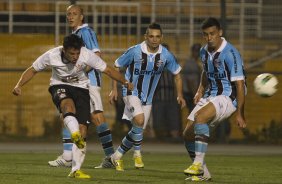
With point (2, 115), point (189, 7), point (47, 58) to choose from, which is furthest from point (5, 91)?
point (47, 58)

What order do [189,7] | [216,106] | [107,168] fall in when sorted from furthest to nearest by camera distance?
[189,7] < [107,168] < [216,106]

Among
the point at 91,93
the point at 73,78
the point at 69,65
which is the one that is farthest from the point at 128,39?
the point at 69,65

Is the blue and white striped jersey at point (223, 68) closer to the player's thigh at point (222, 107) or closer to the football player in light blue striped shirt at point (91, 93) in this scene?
the player's thigh at point (222, 107)

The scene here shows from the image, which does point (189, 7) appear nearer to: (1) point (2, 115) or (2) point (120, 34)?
(2) point (120, 34)

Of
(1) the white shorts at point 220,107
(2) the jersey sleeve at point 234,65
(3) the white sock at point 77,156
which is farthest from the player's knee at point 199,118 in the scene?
(3) the white sock at point 77,156

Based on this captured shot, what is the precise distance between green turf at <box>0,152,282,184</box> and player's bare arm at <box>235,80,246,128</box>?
0.73 m

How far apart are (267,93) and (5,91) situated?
10.1 metres

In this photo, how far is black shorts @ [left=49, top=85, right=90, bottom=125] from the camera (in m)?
13.0

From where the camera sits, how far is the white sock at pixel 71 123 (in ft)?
39.3

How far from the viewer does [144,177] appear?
13102 mm

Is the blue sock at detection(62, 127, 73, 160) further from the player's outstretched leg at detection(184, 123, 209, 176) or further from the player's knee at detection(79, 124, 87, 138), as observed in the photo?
the player's outstretched leg at detection(184, 123, 209, 176)

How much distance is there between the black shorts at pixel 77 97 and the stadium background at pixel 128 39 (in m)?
8.84

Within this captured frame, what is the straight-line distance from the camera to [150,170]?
1453cm

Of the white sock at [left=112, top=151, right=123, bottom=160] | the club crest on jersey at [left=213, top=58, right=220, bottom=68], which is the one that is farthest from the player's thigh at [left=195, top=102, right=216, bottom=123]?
the white sock at [left=112, top=151, right=123, bottom=160]
